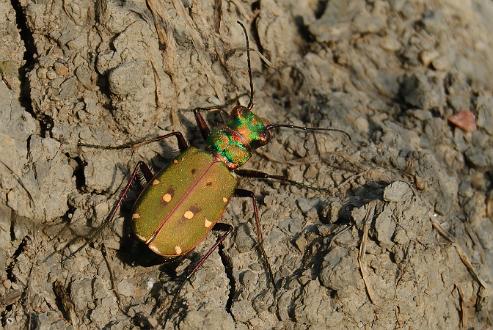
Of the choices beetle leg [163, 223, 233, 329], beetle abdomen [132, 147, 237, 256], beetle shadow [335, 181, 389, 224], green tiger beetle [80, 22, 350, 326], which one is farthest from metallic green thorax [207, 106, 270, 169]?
beetle shadow [335, 181, 389, 224]

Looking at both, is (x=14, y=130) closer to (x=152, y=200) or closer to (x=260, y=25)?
(x=152, y=200)

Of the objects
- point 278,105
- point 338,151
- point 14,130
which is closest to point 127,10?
point 14,130

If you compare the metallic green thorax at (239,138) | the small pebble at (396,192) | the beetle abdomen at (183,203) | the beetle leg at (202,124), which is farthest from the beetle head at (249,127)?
the small pebble at (396,192)

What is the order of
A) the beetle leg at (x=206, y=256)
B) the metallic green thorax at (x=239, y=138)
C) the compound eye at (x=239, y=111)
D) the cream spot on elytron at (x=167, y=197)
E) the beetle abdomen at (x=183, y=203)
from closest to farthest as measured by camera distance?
the beetle leg at (x=206, y=256)
the beetle abdomen at (x=183, y=203)
the cream spot on elytron at (x=167, y=197)
the metallic green thorax at (x=239, y=138)
the compound eye at (x=239, y=111)

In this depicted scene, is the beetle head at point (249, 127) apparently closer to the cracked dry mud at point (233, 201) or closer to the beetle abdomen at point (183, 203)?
the cracked dry mud at point (233, 201)

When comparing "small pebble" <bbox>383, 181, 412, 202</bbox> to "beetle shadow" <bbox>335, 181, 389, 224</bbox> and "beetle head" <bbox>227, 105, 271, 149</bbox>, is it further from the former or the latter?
"beetle head" <bbox>227, 105, 271, 149</bbox>
